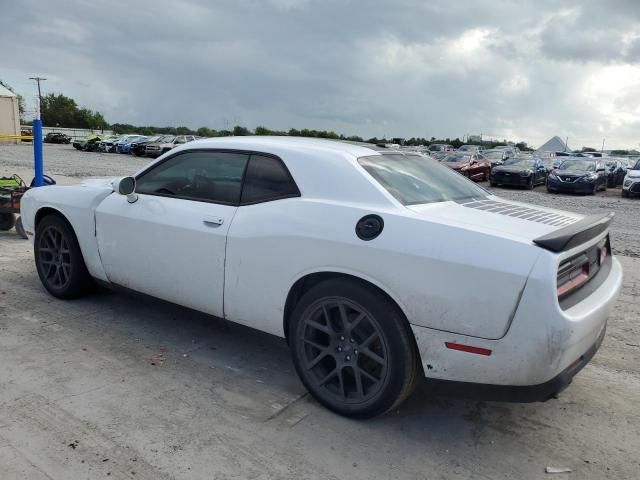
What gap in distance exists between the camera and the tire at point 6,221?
783cm

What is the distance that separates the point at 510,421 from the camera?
3.13m

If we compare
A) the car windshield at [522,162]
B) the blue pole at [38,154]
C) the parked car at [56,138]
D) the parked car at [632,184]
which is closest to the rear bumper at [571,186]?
the parked car at [632,184]

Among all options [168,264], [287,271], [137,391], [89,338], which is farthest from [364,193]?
[89,338]

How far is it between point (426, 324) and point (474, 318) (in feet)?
0.81

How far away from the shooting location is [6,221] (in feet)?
25.9

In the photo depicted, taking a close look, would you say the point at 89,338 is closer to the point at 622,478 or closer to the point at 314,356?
the point at 314,356

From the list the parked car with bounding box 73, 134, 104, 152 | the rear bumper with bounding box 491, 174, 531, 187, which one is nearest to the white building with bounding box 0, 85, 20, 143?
the parked car with bounding box 73, 134, 104, 152

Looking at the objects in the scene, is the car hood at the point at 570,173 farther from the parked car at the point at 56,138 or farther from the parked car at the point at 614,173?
the parked car at the point at 56,138

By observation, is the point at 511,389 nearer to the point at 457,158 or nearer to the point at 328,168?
the point at 328,168

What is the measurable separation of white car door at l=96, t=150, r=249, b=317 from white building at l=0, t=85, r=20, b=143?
51201mm

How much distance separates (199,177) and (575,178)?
19517 mm

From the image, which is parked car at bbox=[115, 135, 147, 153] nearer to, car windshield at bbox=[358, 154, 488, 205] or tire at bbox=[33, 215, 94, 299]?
tire at bbox=[33, 215, 94, 299]

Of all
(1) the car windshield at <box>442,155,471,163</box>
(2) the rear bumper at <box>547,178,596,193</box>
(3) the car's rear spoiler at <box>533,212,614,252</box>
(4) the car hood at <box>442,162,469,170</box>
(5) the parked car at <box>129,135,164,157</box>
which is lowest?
(5) the parked car at <box>129,135,164,157</box>

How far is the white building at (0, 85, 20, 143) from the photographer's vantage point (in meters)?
48.1
